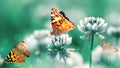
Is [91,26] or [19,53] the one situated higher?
[91,26]

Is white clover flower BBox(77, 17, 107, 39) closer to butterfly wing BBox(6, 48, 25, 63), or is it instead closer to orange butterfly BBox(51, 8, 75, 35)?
orange butterfly BBox(51, 8, 75, 35)

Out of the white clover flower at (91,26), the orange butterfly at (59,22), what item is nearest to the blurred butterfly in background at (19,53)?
the orange butterfly at (59,22)

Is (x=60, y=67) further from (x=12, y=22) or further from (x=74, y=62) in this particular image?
(x=12, y=22)

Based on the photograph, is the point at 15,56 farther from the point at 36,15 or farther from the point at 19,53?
the point at 36,15

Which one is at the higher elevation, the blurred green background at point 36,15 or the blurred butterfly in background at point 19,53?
the blurred green background at point 36,15

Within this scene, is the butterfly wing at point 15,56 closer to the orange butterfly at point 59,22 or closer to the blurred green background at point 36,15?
the blurred green background at point 36,15

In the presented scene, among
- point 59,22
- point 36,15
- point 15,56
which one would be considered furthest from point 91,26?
point 15,56
